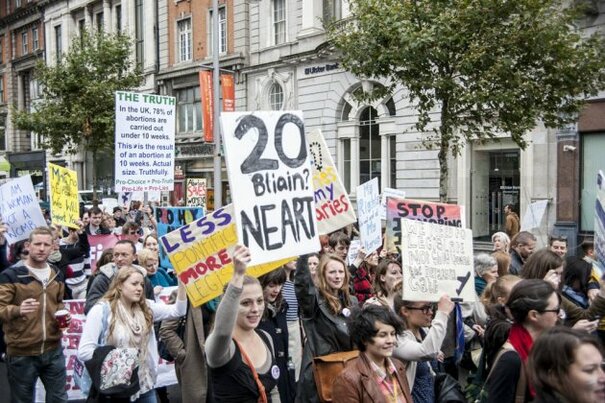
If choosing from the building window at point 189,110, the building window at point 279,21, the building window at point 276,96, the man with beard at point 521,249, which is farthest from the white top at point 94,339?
the building window at point 189,110

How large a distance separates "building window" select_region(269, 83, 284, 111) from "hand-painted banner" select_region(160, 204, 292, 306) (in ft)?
76.0

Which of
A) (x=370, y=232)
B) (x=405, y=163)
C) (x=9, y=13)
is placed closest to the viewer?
(x=370, y=232)

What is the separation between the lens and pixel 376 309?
3719 mm

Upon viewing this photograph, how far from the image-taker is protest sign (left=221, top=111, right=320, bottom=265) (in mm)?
3969

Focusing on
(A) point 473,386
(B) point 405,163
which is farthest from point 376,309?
→ (B) point 405,163

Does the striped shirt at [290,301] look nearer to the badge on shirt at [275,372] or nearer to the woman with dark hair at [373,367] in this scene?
the badge on shirt at [275,372]

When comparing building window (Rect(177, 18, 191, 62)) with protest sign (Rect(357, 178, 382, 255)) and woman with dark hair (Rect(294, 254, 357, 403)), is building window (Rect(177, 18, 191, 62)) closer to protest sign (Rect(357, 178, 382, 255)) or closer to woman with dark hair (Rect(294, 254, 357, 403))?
protest sign (Rect(357, 178, 382, 255))

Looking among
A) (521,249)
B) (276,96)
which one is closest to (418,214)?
(521,249)

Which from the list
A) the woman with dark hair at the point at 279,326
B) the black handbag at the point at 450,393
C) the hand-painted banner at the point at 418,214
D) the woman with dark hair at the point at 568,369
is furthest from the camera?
the hand-painted banner at the point at 418,214

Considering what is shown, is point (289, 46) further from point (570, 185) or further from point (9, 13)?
point (9, 13)

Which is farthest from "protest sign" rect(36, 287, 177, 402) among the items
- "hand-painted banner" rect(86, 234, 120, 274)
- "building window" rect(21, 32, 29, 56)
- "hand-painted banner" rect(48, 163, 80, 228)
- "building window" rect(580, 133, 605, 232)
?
"building window" rect(21, 32, 29, 56)

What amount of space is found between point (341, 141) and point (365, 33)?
35.7ft

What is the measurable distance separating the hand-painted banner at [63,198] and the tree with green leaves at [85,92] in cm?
1751

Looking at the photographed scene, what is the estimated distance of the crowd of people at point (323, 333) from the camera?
10.1ft
